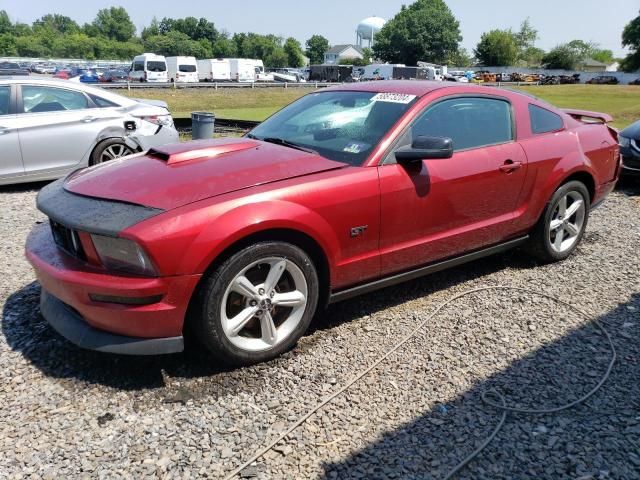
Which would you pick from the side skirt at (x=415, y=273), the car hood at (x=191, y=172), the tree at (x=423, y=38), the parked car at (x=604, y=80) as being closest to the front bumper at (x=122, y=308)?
the car hood at (x=191, y=172)

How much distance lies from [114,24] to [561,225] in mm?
168097

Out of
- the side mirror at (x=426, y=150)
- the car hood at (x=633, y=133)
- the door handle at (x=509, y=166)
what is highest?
the side mirror at (x=426, y=150)

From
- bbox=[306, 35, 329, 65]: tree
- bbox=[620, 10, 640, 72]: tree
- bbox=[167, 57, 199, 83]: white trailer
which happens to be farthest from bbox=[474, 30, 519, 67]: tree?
bbox=[167, 57, 199, 83]: white trailer

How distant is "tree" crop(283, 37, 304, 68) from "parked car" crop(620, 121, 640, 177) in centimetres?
11902

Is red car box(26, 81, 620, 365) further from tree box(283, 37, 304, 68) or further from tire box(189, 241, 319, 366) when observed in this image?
tree box(283, 37, 304, 68)

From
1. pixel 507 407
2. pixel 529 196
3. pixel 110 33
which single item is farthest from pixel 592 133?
pixel 110 33

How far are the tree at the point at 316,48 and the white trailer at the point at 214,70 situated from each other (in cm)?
8497

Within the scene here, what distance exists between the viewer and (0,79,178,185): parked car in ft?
22.5

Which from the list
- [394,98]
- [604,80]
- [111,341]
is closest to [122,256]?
[111,341]

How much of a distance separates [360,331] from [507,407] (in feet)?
3.60

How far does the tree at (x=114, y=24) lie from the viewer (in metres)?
151

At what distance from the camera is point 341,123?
153 inches

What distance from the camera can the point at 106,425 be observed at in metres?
2.65

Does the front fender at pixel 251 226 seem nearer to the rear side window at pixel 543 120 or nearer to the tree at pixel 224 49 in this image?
the rear side window at pixel 543 120
